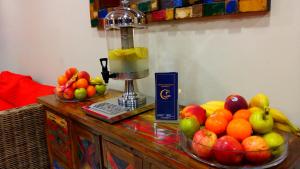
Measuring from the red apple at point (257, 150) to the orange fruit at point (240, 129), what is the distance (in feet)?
0.08

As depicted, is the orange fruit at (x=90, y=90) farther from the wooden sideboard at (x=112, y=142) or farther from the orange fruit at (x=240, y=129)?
the orange fruit at (x=240, y=129)

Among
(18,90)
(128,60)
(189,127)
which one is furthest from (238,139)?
(18,90)

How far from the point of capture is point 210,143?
699 mm

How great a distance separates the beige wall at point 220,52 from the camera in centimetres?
92

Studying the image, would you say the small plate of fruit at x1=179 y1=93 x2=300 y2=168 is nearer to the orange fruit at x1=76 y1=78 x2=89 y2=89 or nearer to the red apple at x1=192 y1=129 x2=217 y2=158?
the red apple at x1=192 y1=129 x2=217 y2=158

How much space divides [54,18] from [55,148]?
1114 millimetres

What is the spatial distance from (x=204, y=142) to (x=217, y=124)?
73 mm

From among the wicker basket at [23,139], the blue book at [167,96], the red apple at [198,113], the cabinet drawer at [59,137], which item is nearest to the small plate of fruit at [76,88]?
the cabinet drawer at [59,137]

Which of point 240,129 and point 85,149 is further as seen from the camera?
point 85,149

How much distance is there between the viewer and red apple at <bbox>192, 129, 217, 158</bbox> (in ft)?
2.29

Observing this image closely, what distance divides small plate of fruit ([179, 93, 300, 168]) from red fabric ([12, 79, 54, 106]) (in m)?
1.70

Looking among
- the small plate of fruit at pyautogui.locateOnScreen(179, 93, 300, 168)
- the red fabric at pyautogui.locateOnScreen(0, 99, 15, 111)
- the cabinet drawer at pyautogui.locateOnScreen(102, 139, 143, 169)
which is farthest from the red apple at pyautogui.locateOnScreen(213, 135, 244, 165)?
the red fabric at pyautogui.locateOnScreen(0, 99, 15, 111)

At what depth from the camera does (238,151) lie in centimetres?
66

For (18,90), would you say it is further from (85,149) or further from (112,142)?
(112,142)
